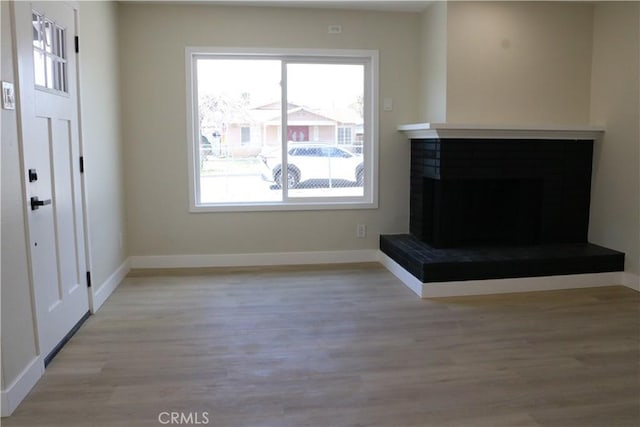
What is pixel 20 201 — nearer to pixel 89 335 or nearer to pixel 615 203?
pixel 89 335

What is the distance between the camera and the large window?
4828 millimetres

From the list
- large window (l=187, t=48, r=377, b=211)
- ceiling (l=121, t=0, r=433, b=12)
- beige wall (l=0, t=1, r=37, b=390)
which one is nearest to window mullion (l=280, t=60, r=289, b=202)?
large window (l=187, t=48, r=377, b=211)

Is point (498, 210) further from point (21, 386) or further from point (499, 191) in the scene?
point (21, 386)

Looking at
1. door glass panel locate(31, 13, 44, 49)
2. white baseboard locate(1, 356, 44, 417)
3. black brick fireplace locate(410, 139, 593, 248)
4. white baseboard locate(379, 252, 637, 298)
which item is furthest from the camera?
black brick fireplace locate(410, 139, 593, 248)

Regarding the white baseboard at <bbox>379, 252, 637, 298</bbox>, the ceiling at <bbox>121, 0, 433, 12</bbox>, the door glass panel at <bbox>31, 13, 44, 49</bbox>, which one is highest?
the ceiling at <bbox>121, 0, 433, 12</bbox>

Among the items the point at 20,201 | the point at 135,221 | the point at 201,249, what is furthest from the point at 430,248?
the point at 20,201

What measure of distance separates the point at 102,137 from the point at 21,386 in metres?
2.16

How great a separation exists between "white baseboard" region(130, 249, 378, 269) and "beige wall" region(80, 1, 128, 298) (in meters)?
0.31

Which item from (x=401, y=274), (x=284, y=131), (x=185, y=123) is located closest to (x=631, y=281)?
(x=401, y=274)

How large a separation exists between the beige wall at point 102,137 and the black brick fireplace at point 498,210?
8.15 ft

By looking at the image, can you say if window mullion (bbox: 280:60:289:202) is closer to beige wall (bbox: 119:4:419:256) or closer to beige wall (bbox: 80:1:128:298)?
beige wall (bbox: 119:4:419:256)

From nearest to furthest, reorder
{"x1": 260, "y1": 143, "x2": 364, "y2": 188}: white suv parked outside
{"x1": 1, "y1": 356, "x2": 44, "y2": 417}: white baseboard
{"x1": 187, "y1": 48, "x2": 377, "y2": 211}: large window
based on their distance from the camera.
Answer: {"x1": 1, "y1": 356, "x2": 44, "y2": 417}: white baseboard, {"x1": 187, "y1": 48, "x2": 377, "y2": 211}: large window, {"x1": 260, "y1": 143, "x2": 364, "y2": 188}: white suv parked outside

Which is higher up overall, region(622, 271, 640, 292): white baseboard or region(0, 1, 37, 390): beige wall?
region(0, 1, 37, 390): beige wall

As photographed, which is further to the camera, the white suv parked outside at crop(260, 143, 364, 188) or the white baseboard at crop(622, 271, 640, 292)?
the white suv parked outside at crop(260, 143, 364, 188)
